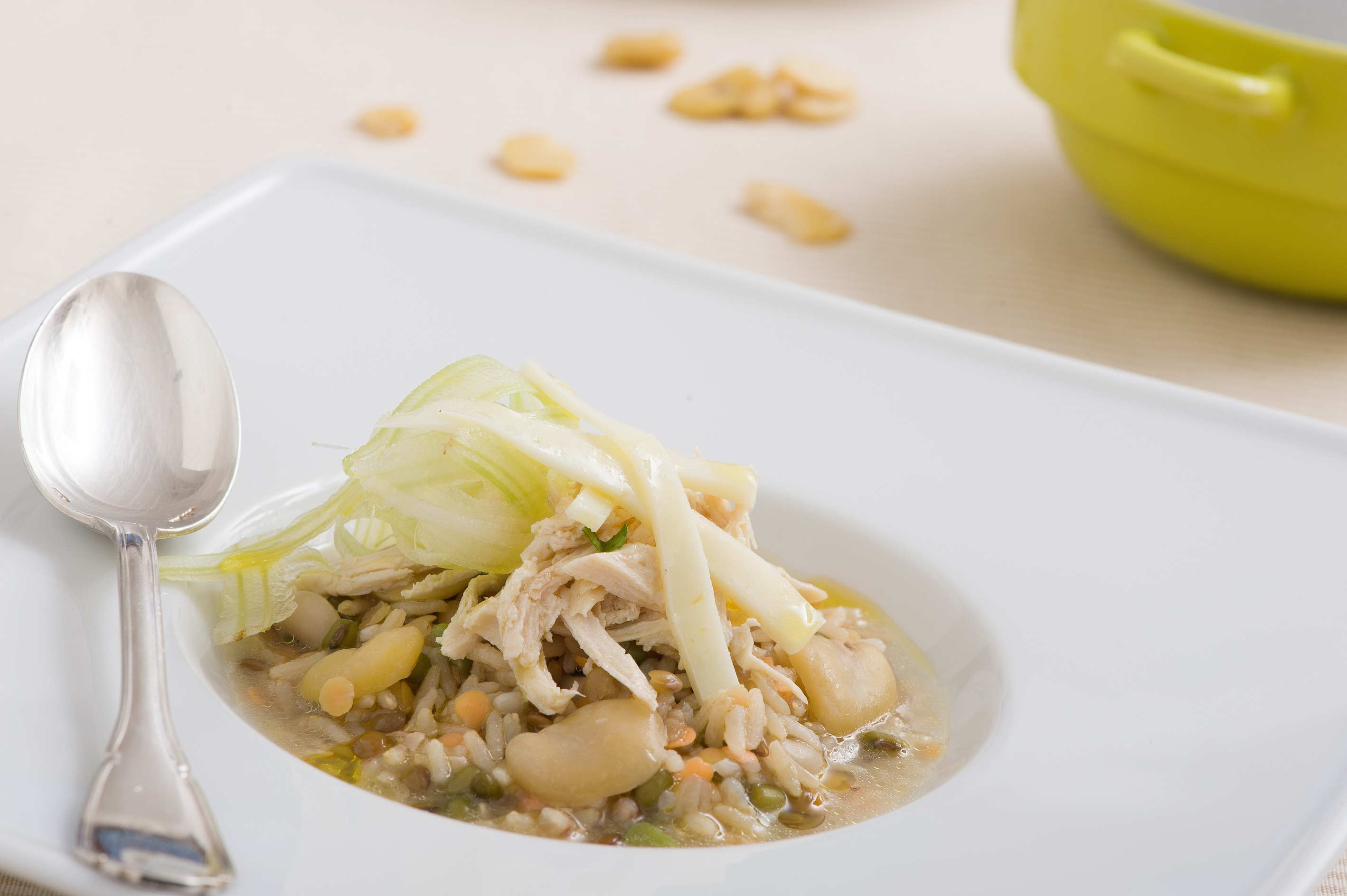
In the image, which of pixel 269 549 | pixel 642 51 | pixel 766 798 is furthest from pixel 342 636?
pixel 642 51

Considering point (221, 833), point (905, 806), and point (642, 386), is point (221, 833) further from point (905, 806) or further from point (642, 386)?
point (642, 386)

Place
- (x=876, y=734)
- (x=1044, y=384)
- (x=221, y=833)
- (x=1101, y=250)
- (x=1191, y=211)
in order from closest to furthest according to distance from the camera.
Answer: (x=221, y=833)
(x=876, y=734)
(x=1044, y=384)
(x=1191, y=211)
(x=1101, y=250)

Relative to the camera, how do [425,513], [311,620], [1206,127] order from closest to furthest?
[425,513] < [311,620] < [1206,127]

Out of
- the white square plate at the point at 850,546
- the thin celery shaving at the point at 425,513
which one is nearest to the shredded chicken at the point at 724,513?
the thin celery shaving at the point at 425,513

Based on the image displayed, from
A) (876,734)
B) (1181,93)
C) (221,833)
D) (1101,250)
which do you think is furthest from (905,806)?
(1101,250)

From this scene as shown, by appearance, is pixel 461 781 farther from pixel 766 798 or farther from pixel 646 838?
pixel 766 798
